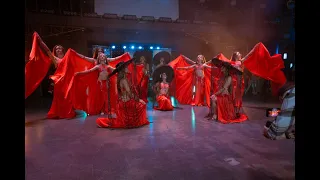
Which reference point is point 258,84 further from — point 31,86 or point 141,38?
point 31,86

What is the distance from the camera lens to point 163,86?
777cm

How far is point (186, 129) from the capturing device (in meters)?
4.85

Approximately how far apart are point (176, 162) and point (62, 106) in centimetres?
446

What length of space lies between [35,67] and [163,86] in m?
3.86

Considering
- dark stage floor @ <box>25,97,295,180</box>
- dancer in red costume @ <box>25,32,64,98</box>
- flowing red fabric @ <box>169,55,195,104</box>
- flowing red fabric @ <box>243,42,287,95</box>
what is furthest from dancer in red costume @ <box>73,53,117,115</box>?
flowing red fabric @ <box>243,42,287,95</box>

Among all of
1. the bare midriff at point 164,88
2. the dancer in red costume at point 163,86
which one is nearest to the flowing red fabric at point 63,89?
the dancer in red costume at point 163,86

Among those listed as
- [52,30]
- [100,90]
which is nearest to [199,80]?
[100,90]

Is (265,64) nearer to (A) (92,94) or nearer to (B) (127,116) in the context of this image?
(B) (127,116)

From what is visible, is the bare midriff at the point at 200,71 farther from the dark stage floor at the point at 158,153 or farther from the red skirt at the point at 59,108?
the red skirt at the point at 59,108

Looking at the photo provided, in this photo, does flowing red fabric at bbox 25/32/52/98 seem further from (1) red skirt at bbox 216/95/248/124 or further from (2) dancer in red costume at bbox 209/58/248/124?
(1) red skirt at bbox 216/95/248/124

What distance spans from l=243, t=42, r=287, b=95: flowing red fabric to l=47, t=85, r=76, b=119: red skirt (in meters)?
5.32

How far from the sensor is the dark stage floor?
2674mm

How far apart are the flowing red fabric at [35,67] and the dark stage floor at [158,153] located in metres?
1.23

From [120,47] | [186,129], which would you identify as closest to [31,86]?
[186,129]
